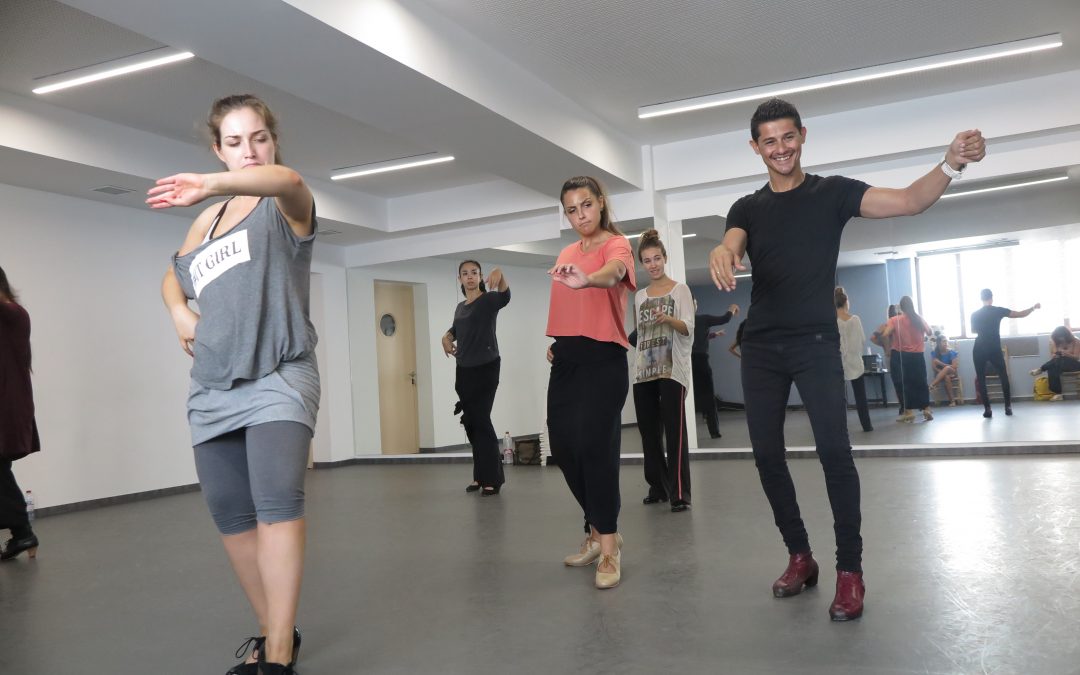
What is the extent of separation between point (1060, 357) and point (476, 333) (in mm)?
4633

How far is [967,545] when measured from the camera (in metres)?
3.24

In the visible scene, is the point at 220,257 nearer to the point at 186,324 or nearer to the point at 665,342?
the point at 186,324

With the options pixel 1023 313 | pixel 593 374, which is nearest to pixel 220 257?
pixel 593 374

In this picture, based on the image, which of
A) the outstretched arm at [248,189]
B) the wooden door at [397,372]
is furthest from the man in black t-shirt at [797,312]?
the wooden door at [397,372]

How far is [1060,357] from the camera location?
265 inches

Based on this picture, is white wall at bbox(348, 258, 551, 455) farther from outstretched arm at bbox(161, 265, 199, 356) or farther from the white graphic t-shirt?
outstretched arm at bbox(161, 265, 199, 356)

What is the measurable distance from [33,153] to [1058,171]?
25.3 ft

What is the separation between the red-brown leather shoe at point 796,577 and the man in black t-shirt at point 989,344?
5001mm

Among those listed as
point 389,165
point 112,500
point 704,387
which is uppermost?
point 389,165

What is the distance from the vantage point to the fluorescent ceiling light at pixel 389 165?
7668mm

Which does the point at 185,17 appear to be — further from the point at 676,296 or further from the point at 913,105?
the point at 913,105

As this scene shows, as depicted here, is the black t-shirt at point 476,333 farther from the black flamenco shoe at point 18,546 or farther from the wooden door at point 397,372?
the wooden door at point 397,372

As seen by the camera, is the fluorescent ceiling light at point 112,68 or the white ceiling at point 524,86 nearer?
the white ceiling at point 524,86

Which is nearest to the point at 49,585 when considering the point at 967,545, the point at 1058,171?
the point at 967,545
